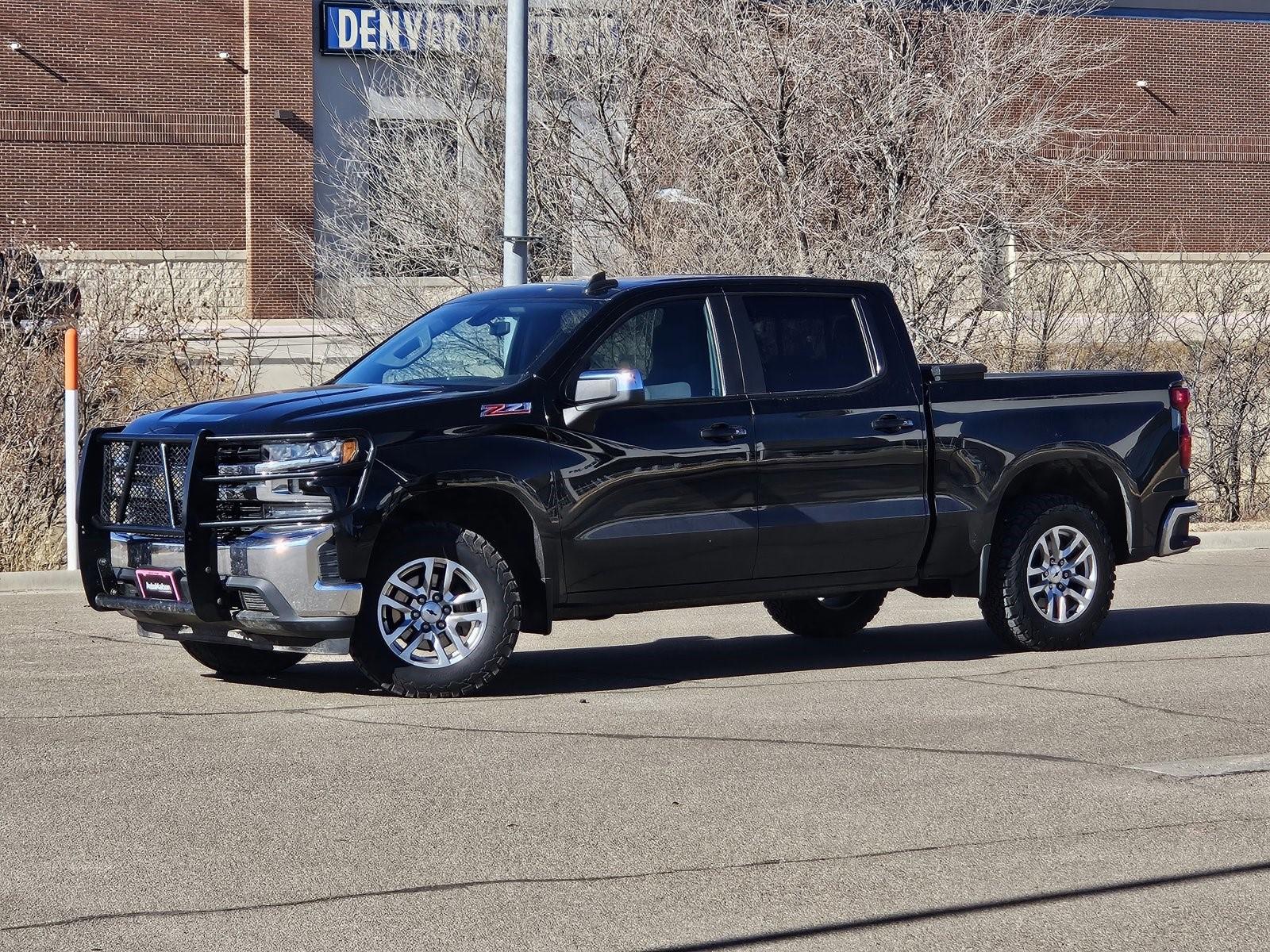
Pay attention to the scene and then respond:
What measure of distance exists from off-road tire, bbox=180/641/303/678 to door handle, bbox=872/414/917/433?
3175 mm

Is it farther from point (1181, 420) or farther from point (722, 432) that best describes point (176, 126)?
point (722, 432)

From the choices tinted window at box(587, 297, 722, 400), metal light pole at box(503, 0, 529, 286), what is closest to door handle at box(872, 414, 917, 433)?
tinted window at box(587, 297, 722, 400)

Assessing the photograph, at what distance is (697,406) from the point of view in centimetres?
885

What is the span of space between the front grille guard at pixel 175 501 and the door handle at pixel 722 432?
1.72m

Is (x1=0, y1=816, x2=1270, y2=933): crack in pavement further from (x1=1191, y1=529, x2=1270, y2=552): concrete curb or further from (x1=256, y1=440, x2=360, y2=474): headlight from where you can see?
(x1=1191, y1=529, x2=1270, y2=552): concrete curb

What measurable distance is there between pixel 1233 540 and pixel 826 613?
6.31 meters

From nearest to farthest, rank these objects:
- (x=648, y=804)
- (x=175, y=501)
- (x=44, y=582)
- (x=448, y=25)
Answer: (x=648, y=804), (x=175, y=501), (x=44, y=582), (x=448, y=25)

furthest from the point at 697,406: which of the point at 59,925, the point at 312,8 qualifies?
the point at 312,8

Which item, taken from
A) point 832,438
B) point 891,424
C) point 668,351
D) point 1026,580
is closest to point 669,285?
point 668,351

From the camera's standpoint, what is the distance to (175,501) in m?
8.23

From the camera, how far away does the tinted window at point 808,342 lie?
9195mm

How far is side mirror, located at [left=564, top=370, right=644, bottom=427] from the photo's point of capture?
8.41 m

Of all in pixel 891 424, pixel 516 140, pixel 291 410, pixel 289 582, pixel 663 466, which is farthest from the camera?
pixel 516 140

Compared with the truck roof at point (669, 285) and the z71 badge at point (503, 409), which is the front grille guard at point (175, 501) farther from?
the truck roof at point (669, 285)
